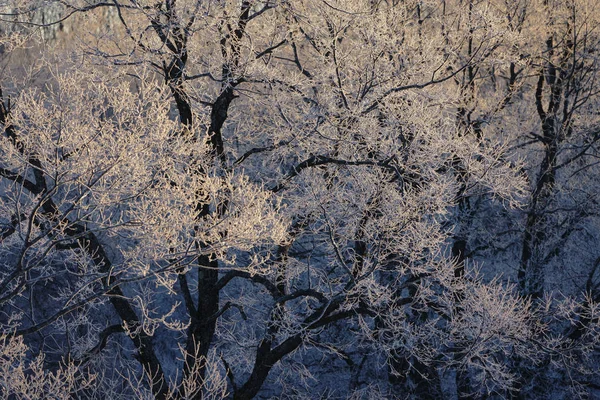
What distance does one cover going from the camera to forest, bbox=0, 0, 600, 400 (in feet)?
28.6

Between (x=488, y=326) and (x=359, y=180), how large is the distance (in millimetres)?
3147

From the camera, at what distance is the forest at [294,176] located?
28.6 feet

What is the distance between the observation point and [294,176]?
11.8 metres

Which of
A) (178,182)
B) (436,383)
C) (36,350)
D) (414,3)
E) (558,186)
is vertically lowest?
(36,350)

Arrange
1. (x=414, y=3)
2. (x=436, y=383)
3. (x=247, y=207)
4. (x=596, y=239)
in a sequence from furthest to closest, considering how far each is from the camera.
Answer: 1. (x=596, y=239)
2. (x=414, y=3)
3. (x=436, y=383)
4. (x=247, y=207)

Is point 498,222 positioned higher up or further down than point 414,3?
further down

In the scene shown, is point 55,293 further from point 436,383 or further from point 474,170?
point 474,170

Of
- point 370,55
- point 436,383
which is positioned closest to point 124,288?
point 436,383

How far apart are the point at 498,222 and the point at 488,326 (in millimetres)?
5562

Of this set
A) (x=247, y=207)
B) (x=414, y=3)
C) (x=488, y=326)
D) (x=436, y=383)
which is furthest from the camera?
(x=414, y=3)

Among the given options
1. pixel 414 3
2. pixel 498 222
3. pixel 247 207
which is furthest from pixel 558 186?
pixel 247 207

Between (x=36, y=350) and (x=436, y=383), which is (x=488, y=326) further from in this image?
(x=36, y=350)

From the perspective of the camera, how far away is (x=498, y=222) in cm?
1620

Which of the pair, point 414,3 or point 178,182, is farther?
point 414,3
